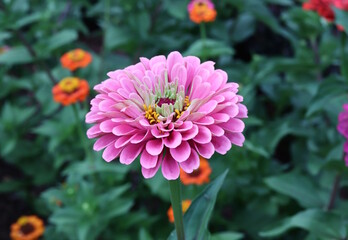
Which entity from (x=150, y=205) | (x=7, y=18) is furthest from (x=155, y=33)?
(x=150, y=205)

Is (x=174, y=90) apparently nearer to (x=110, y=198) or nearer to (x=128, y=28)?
(x=110, y=198)

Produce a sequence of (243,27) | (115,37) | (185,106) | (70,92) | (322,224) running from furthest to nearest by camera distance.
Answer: (243,27)
(115,37)
(70,92)
(322,224)
(185,106)

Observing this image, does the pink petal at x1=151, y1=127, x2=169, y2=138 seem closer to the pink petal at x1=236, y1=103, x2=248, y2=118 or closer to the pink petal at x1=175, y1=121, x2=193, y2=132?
the pink petal at x1=175, y1=121, x2=193, y2=132

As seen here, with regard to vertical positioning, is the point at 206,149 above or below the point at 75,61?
below

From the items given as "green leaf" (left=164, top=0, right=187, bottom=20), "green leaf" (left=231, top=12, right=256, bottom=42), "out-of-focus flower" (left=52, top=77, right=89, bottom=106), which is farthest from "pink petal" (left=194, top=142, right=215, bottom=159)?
"green leaf" (left=231, top=12, right=256, bottom=42)

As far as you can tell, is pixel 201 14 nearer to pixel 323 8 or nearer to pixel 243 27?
pixel 323 8

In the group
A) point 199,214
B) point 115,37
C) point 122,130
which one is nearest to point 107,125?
point 122,130
